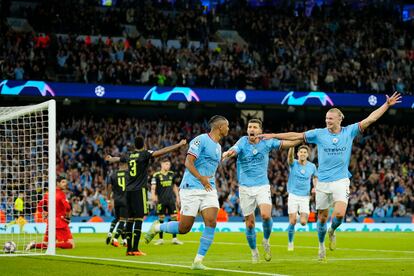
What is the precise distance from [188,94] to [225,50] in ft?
17.7

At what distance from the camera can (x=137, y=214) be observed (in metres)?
16.5

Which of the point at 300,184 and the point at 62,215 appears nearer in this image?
the point at 62,215

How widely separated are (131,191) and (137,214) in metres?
0.51

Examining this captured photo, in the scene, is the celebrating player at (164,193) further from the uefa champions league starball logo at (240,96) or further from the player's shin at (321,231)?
the uefa champions league starball logo at (240,96)

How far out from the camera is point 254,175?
14.6 meters

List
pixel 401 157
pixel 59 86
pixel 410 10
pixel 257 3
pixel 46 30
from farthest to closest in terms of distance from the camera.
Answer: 1. pixel 410 10
2. pixel 257 3
3. pixel 401 157
4. pixel 46 30
5. pixel 59 86

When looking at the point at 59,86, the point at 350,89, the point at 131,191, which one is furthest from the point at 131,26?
the point at 131,191

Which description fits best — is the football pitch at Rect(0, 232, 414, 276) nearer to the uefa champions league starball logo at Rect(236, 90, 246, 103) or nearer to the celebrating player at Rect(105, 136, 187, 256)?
the celebrating player at Rect(105, 136, 187, 256)

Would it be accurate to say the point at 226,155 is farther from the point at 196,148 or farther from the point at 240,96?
the point at 240,96

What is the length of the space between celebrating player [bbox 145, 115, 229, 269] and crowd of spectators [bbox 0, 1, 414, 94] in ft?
83.6

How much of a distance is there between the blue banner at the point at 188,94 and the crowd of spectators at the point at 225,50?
0.47m

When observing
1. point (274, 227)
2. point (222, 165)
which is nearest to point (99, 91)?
point (222, 165)

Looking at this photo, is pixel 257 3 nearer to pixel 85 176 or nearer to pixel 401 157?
Answer: pixel 401 157

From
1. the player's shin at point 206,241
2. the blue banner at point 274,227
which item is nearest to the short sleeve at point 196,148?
the player's shin at point 206,241
